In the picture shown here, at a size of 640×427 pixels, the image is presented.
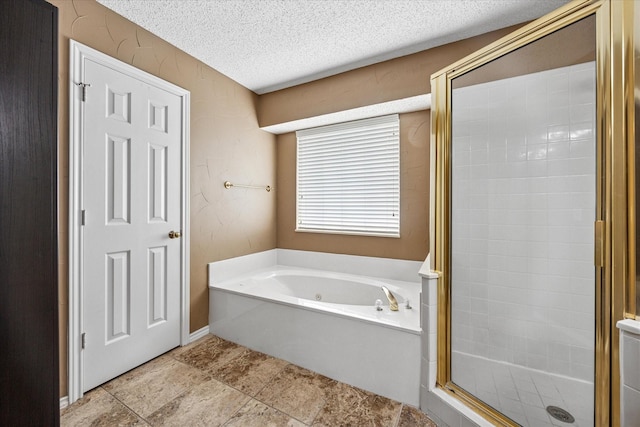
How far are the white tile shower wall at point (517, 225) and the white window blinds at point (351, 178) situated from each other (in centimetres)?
101

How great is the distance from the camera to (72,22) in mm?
1581

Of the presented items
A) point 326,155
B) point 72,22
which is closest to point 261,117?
point 326,155

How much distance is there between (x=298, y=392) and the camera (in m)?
1.71

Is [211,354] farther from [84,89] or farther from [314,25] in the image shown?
[314,25]

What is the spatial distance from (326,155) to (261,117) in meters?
0.81

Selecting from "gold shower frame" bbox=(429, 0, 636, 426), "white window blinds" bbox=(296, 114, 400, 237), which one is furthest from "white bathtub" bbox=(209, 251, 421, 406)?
"gold shower frame" bbox=(429, 0, 636, 426)

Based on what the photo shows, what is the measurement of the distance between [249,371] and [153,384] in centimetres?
59

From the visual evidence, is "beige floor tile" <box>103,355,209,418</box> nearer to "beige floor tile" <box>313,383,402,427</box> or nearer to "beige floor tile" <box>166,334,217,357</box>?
"beige floor tile" <box>166,334,217,357</box>

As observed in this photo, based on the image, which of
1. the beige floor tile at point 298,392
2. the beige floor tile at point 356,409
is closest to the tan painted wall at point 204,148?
the beige floor tile at point 298,392

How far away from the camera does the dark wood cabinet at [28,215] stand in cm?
69

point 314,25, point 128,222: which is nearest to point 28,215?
point 128,222

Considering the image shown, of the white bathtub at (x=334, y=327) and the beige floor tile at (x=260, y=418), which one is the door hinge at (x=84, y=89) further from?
the beige floor tile at (x=260, y=418)

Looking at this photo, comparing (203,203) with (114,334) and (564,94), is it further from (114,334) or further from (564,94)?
(564,94)

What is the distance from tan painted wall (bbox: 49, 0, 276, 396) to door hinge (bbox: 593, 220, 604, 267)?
8.04ft
